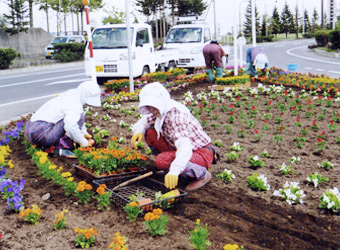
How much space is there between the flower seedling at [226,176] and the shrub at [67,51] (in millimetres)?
23609

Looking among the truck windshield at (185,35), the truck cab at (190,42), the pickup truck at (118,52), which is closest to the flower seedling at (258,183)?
the pickup truck at (118,52)

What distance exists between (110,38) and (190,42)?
4.22 m

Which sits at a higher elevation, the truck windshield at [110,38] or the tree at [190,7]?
the tree at [190,7]

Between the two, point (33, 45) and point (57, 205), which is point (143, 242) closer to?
point (57, 205)

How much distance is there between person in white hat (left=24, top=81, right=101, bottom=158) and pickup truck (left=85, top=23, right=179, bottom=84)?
7.29 meters

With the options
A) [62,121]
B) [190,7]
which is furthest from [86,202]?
[190,7]

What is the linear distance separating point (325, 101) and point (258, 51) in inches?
122

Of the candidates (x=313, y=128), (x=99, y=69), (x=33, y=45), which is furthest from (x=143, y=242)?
(x=33, y=45)

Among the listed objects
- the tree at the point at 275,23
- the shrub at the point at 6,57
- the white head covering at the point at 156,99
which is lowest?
the white head covering at the point at 156,99

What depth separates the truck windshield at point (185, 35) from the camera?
1580cm

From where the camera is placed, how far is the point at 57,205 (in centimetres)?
361

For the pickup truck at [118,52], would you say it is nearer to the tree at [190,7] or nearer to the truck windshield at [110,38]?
the truck windshield at [110,38]

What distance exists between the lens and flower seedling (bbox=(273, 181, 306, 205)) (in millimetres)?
3600

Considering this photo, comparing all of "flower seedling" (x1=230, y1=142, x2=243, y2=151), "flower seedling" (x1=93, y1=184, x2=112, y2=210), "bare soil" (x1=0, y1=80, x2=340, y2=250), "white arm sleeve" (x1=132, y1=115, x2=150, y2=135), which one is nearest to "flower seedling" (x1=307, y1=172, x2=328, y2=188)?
"bare soil" (x1=0, y1=80, x2=340, y2=250)
